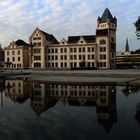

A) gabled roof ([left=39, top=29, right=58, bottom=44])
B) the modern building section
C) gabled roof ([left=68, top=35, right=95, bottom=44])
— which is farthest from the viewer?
the modern building section

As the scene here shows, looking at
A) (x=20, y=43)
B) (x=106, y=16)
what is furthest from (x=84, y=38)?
(x=20, y=43)

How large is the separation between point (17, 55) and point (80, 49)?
32.1 metres

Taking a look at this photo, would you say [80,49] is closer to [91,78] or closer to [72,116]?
[91,78]

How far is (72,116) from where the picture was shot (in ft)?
72.9

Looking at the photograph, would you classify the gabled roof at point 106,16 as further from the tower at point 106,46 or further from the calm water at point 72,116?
the calm water at point 72,116

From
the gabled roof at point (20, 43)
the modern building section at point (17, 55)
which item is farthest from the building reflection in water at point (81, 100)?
the gabled roof at point (20, 43)

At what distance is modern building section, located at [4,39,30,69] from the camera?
127062 mm

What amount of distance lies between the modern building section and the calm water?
93.4m

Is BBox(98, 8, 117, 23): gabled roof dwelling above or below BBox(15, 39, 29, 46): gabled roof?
above

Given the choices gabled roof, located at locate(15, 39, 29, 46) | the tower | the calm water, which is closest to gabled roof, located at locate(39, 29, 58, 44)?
gabled roof, located at locate(15, 39, 29, 46)

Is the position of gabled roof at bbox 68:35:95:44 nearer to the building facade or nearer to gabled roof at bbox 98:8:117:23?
the building facade

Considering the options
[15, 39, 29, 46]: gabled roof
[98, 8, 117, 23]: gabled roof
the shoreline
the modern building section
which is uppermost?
[98, 8, 117, 23]: gabled roof

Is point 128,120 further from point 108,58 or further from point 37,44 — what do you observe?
point 37,44

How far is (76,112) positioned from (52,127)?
580 centimetres
